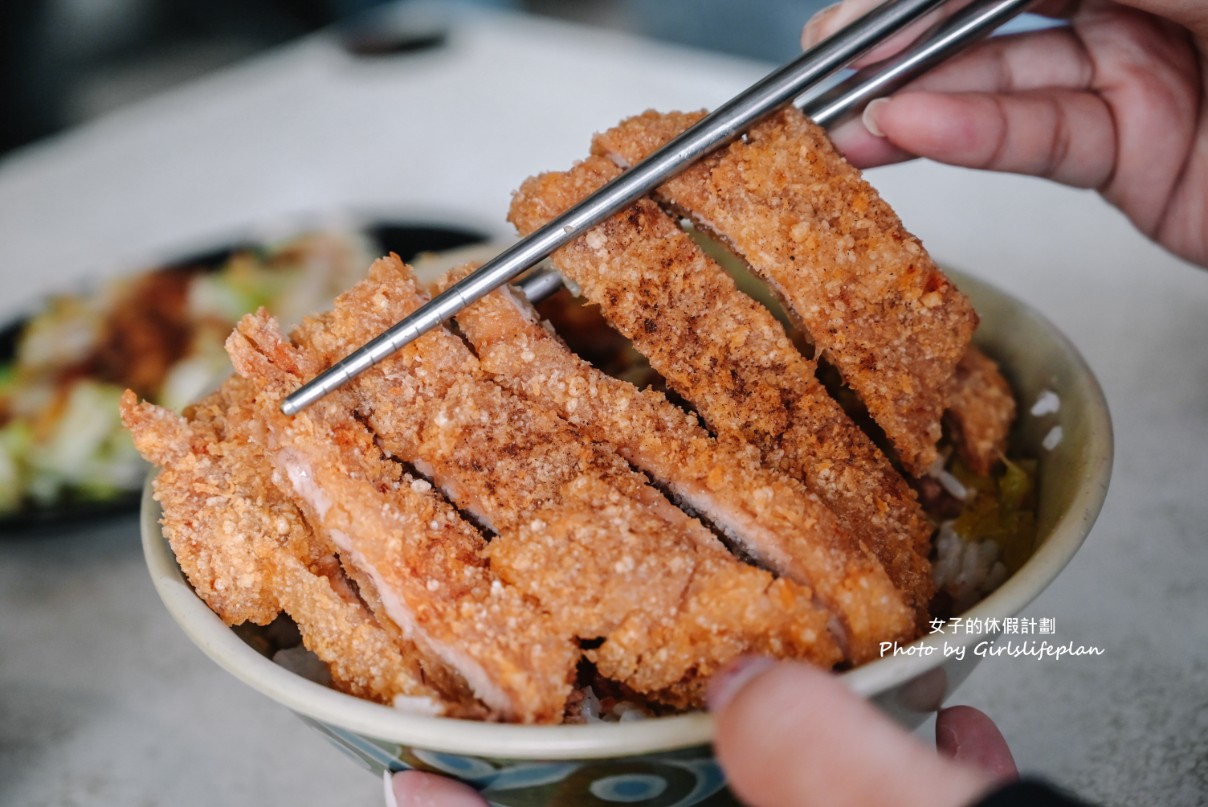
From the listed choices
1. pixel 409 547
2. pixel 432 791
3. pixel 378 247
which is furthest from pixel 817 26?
pixel 378 247

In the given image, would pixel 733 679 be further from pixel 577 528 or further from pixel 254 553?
pixel 254 553

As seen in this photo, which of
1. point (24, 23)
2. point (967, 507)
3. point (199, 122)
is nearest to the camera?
point (967, 507)

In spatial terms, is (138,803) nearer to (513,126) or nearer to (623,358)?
(623,358)

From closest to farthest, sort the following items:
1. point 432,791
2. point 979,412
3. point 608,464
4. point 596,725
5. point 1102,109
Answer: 1. point 596,725
2. point 432,791
3. point 608,464
4. point 979,412
5. point 1102,109

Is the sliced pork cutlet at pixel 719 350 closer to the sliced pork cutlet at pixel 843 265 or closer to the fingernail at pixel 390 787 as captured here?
the sliced pork cutlet at pixel 843 265

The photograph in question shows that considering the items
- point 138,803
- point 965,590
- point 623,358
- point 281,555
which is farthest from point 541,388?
point 138,803

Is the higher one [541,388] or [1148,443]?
[541,388]

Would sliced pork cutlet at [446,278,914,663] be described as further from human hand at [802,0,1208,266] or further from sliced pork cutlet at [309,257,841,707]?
human hand at [802,0,1208,266]

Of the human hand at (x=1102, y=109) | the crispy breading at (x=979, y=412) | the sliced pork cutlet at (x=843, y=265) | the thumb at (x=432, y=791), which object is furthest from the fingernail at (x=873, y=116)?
the thumb at (x=432, y=791)
